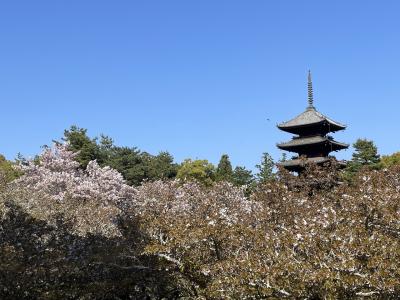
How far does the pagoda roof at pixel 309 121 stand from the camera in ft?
122

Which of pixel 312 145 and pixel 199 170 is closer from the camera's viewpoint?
pixel 312 145

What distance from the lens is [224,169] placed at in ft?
174

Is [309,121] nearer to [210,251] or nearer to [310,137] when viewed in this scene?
[310,137]

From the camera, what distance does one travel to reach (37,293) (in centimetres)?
1166

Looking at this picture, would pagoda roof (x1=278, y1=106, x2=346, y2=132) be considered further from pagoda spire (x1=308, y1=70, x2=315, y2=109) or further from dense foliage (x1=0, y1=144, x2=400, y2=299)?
dense foliage (x1=0, y1=144, x2=400, y2=299)

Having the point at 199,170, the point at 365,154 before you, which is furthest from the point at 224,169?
the point at 365,154

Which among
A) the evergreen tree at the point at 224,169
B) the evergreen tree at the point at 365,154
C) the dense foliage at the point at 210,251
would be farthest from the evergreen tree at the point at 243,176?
the dense foliage at the point at 210,251

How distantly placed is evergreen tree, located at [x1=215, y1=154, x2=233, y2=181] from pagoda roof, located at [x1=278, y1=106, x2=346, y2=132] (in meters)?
12.5

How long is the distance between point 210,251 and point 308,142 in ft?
87.5

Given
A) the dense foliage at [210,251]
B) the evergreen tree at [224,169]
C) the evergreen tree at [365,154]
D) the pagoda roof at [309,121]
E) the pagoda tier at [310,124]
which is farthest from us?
the evergreen tree at [224,169]

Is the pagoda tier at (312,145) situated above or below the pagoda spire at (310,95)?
below

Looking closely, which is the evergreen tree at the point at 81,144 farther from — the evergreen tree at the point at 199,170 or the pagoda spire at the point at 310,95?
the pagoda spire at the point at 310,95

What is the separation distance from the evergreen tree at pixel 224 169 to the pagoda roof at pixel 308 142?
1234 centimetres

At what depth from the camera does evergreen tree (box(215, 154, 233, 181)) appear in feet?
168
